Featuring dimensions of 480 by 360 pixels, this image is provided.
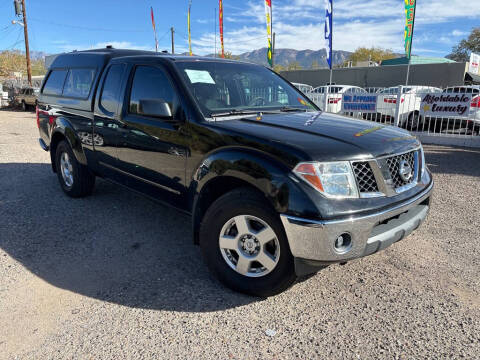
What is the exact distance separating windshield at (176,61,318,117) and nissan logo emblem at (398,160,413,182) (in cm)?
132

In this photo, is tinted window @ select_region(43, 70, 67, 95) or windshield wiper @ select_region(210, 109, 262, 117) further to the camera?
tinted window @ select_region(43, 70, 67, 95)

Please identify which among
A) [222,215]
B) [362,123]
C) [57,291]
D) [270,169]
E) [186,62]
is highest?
[186,62]

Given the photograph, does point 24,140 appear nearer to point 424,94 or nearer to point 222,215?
point 222,215

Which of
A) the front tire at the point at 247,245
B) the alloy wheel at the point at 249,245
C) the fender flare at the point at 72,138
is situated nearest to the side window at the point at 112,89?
the fender flare at the point at 72,138

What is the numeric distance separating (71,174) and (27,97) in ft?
73.9

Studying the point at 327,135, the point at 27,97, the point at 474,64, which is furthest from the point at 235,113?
the point at 474,64

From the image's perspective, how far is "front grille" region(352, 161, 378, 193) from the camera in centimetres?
245

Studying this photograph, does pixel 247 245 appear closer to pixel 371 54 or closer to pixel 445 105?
pixel 445 105

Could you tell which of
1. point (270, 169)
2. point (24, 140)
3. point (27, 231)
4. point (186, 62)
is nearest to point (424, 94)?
point (186, 62)

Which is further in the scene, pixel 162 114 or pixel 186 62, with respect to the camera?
pixel 186 62

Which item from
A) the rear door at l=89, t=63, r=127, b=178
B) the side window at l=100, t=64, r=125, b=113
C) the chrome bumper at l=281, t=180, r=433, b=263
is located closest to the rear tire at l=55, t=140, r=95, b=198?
the rear door at l=89, t=63, r=127, b=178

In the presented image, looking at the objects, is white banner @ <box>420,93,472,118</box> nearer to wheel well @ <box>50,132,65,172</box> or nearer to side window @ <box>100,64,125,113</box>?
side window @ <box>100,64,125,113</box>

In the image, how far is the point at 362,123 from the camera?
10.9ft

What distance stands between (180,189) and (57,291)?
4.28 ft
